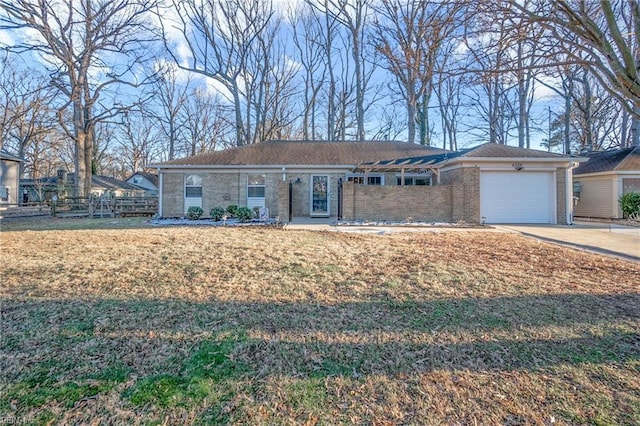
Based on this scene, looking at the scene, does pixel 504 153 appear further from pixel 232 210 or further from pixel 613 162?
pixel 232 210

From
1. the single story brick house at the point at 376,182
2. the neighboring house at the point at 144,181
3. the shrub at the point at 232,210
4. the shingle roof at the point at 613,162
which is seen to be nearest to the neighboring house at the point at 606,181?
the shingle roof at the point at 613,162

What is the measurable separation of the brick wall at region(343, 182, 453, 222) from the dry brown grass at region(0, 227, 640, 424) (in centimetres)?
809

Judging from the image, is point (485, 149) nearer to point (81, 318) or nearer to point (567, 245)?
point (567, 245)

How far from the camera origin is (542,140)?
30.3 meters

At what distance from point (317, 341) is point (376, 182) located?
1436 centimetres

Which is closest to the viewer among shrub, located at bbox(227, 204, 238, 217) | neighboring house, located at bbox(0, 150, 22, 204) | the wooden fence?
shrub, located at bbox(227, 204, 238, 217)

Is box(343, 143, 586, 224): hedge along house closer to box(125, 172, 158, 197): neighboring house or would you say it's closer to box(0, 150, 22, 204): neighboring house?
box(0, 150, 22, 204): neighboring house

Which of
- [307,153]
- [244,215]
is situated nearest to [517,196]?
[307,153]

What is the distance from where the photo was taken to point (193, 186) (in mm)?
16219

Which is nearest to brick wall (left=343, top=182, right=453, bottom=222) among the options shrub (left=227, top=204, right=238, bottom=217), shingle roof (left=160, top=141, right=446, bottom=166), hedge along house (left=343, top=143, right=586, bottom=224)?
hedge along house (left=343, top=143, right=586, bottom=224)

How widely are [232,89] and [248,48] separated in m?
3.66

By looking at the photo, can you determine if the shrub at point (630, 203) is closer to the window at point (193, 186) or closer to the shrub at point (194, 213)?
the shrub at point (194, 213)

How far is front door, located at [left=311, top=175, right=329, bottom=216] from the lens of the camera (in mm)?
16375

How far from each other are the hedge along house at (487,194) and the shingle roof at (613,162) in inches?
193
